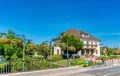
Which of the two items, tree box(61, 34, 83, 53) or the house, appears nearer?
tree box(61, 34, 83, 53)

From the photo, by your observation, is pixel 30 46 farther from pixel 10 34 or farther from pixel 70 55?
pixel 70 55

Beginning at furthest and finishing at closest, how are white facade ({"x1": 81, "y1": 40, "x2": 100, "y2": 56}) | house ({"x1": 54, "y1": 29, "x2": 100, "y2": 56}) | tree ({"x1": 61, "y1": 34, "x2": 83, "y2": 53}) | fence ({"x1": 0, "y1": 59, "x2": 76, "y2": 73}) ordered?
white facade ({"x1": 81, "y1": 40, "x2": 100, "y2": 56}), house ({"x1": 54, "y1": 29, "x2": 100, "y2": 56}), tree ({"x1": 61, "y1": 34, "x2": 83, "y2": 53}), fence ({"x1": 0, "y1": 59, "x2": 76, "y2": 73})

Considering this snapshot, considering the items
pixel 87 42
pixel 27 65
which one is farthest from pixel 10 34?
pixel 87 42

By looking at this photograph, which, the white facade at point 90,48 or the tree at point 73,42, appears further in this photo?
the white facade at point 90,48

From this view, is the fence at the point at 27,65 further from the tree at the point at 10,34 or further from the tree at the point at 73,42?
the tree at the point at 73,42

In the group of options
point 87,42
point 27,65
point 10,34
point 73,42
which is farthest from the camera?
point 87,42

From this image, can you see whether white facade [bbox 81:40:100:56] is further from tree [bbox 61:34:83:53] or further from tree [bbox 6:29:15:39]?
tree [bbox 6:29:15:39]

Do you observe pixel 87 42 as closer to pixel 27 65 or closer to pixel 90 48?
pixel 90 48

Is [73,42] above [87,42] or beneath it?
beneath

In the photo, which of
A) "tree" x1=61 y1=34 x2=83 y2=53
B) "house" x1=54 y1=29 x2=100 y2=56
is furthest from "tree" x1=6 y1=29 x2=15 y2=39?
"house" x1=54 y1=29 x2=100 y2=56

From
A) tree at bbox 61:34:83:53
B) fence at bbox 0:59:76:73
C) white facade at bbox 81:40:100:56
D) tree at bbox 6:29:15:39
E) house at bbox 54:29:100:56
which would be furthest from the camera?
white facade at bbox 81:40:100:56

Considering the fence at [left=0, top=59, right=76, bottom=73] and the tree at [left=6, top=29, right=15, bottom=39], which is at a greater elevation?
the tree at [left=6, top=29, right=15, bottom=39]

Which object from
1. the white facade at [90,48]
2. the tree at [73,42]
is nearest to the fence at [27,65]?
the tree at [73,42]

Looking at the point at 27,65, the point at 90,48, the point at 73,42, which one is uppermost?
the point at 73,42
